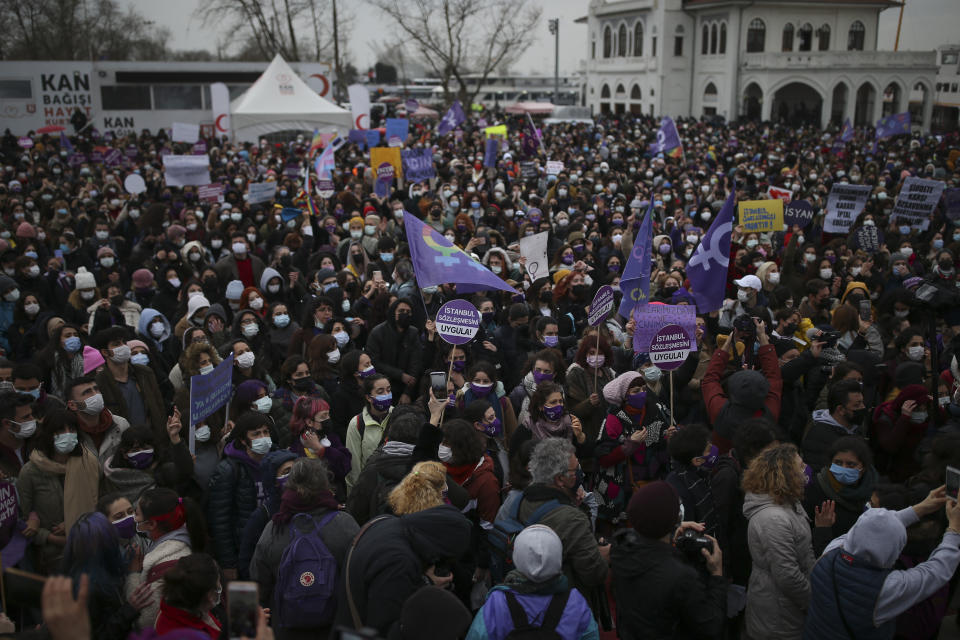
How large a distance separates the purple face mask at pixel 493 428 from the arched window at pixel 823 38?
174 feet

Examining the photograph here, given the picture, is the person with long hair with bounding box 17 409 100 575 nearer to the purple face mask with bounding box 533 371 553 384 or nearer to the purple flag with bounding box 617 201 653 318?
the purple face mask with bounding box 533 371 553 384

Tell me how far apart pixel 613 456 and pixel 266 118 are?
78.3 ft

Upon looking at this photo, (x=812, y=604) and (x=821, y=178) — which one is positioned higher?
(x=821, y=178)

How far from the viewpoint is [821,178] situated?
1842 cm

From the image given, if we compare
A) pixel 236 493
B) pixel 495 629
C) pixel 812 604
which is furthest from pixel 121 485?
pixel 812 604

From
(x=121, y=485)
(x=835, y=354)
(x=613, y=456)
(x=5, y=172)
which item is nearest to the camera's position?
(x=121, y=485)

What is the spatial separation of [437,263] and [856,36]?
53865mm

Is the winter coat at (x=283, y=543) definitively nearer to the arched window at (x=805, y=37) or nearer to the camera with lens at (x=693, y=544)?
the camera with lens at (x=693, y=544)

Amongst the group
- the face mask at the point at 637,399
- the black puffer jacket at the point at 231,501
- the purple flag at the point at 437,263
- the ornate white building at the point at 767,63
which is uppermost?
the ornate white building at the point at 767,63

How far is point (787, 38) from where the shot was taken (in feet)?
162

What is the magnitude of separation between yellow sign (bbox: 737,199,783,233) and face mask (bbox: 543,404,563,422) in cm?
737

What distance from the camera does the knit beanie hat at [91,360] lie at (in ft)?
20.1

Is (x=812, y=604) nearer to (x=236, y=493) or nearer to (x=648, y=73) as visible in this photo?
(x=236, y=493)

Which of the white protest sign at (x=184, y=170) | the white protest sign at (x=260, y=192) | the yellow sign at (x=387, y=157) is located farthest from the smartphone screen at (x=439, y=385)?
the white protest sign at (x=184, y=170)
